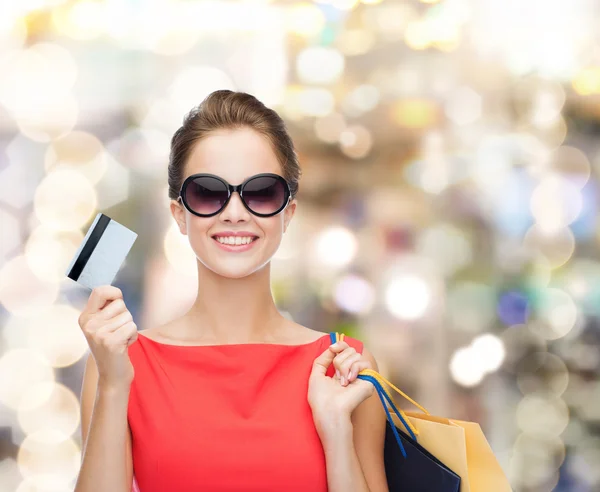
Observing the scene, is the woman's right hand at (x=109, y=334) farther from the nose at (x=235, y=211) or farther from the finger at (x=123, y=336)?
the nose at (x=235, y=211)

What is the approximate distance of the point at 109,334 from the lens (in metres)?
1.12

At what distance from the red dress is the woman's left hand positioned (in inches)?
1.2

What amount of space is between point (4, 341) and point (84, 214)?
16.2 inches

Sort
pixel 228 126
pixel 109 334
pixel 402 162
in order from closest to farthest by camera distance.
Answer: pixel 109 334, pixel 228 126, pixel 402 162

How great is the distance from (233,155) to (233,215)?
4.5 inches

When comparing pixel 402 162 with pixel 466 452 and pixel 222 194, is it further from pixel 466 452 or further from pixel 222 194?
pixel 466 452

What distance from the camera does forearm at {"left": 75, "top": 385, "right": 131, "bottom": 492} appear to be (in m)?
1.14

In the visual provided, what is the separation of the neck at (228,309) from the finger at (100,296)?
0.78ft

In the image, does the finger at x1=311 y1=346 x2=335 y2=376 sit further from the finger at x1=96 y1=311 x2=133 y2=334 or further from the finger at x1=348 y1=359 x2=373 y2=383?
the finger at x1=96 y1=311 x2=133 y2=334

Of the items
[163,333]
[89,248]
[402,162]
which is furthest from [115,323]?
[402,162]

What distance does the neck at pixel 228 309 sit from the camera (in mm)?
1359

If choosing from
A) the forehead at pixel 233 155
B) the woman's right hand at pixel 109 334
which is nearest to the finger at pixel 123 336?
the woman's right hand at pixel 109 334

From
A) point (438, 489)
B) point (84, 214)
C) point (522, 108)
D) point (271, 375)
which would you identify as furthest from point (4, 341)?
point (522, 108)

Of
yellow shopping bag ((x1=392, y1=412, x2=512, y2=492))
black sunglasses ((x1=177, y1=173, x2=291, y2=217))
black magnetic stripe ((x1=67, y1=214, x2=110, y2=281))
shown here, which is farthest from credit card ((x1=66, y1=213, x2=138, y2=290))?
yellow shopping bag ((x1=392, y1=412, x2=512, y2=492))
